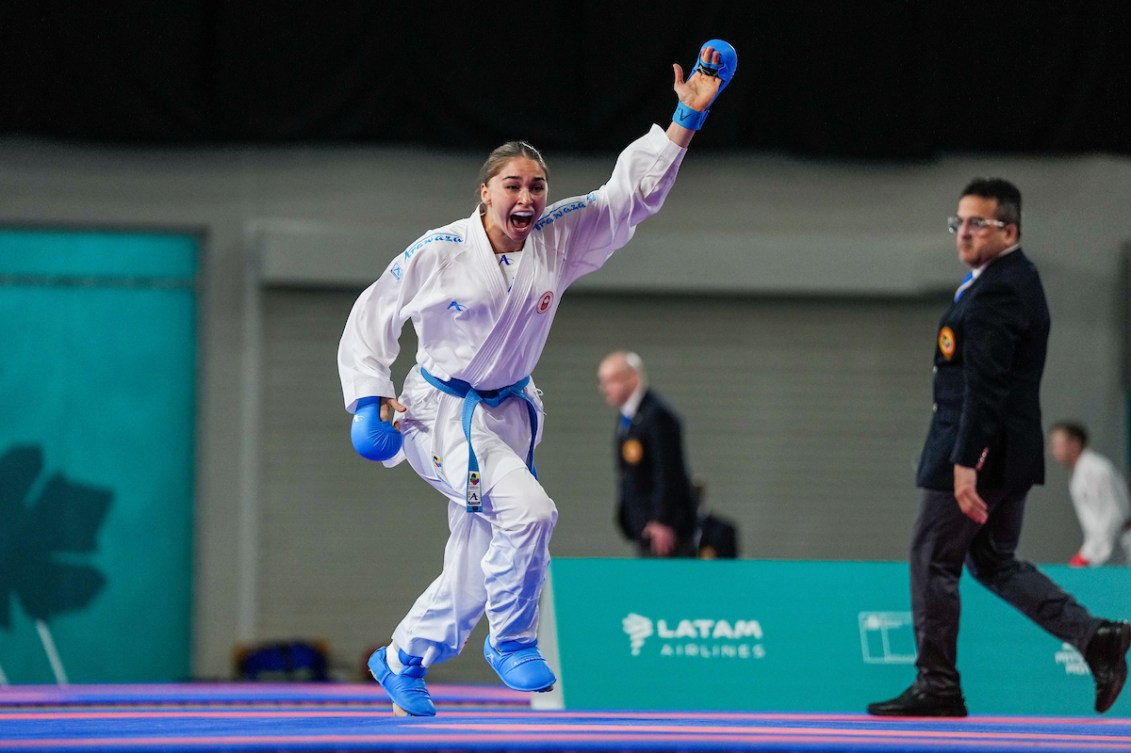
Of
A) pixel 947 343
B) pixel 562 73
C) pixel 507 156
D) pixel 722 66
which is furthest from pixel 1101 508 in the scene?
pixel 507 156

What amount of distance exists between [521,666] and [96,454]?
7045 millimetres

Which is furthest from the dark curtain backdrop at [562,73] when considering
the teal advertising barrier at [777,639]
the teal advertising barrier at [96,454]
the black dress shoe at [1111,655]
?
the black dress shoe at [1111,655]

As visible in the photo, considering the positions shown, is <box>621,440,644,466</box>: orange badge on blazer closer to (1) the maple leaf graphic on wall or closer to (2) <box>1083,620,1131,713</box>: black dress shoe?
(2) <box>1083,620,1131,713</box>: black dress shoe

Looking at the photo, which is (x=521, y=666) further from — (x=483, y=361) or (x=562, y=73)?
(x=562, y=73)

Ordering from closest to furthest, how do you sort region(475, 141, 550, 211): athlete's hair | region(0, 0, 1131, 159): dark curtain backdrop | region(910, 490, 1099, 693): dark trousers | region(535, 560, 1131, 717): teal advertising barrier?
region(475, 141, 550, 211): athlete's hair, region(910, 490, 1099, 693): dark trousers, region(535, 560, 1131, 717): teal advertising barrier, region(0, 0, 1131, 159): dark curtain backdrop

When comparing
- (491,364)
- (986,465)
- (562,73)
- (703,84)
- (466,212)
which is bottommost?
(986,465)

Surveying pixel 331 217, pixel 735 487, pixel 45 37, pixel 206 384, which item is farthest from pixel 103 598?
pixel 735 487

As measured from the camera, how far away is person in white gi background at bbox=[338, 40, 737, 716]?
4.48 meters

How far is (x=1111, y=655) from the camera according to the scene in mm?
5141

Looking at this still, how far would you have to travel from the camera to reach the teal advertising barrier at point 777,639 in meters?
6.33

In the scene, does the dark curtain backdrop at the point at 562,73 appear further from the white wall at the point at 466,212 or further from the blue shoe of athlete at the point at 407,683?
the blue shoe of athlete at the point at 407,683

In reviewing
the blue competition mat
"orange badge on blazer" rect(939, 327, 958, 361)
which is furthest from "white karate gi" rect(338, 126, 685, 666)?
"orange badge on blazer" rect(939, 327, 958, 361)

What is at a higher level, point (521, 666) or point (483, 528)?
point (483, 528)

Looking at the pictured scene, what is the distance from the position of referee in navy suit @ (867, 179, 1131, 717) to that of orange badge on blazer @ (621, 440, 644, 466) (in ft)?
8.57
